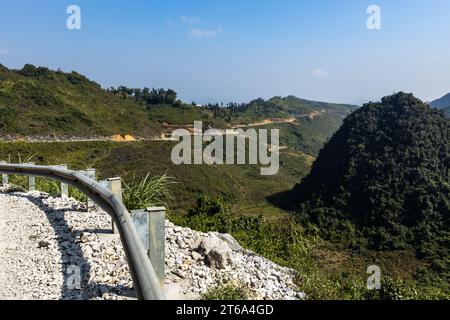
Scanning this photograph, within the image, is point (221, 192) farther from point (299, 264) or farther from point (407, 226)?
point (299, 264)

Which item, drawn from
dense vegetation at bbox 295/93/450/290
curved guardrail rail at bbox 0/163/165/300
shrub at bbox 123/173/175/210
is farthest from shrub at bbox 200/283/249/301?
dense vegetation at bbox 295/93/450/290

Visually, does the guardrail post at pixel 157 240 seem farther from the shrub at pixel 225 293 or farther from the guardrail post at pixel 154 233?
the shrub at pixel 225 293

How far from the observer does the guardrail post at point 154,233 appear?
12.2ft

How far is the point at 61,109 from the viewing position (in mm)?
65000

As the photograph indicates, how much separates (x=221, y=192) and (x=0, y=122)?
29.0 meters

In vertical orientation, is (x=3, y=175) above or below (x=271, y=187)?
above

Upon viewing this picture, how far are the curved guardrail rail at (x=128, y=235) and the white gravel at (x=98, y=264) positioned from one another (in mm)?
510

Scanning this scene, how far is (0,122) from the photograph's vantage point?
2064 inches

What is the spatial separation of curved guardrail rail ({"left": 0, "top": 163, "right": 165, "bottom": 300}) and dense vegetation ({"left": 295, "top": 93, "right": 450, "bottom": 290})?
34.5 metres

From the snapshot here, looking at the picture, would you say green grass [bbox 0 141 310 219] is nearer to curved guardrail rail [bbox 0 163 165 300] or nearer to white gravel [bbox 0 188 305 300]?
curved guardrail rail [bbox 0 163 165 300]
